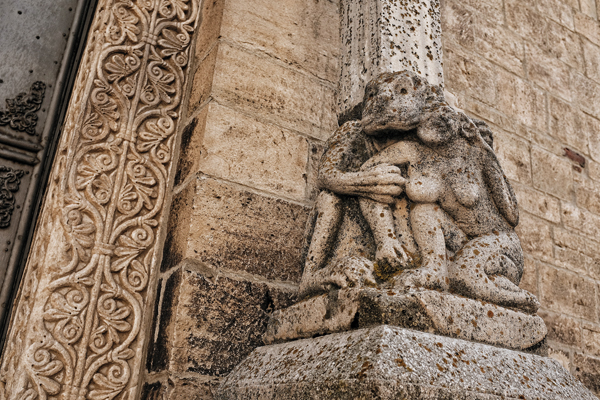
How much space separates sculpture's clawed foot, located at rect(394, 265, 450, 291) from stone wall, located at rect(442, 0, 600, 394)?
1.68m

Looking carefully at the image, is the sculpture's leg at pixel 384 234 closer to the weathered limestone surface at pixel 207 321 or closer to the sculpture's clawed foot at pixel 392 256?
the sculpture's clawed foot at pixel 392 256

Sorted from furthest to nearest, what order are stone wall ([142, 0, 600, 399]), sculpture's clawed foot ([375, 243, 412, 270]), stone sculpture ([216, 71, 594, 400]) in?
stone wall ([142, 0, 600, 399]) < sculpture's clawed foot ([375, 243, 412, 270]) < stone sculpture ([216, 71, 594, 400])

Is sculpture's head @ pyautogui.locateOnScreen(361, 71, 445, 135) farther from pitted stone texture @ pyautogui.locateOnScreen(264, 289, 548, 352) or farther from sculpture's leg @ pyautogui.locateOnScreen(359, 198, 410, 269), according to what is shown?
pitted stone texture @ pyautogui.locateOnScreen(264, 289, 548, 352)

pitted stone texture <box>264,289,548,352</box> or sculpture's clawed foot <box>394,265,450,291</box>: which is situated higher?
sculpture's clawed foot <box>394,265,450,291</box>

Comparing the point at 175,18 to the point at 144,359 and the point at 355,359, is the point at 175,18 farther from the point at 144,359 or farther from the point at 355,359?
the point at 355,359

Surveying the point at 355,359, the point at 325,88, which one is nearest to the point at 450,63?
the point at 325,88

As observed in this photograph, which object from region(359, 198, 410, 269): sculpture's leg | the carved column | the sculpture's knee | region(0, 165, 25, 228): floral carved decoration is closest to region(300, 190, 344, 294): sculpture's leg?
the sculpture's knee

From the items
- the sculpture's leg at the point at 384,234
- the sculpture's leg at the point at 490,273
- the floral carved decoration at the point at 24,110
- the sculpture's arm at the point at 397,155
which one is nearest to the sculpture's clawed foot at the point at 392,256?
the sculpture's leg at the point at 384,234

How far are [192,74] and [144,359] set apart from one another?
4.44 ft

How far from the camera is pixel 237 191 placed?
7.43ft

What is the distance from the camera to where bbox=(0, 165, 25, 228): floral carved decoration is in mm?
2314

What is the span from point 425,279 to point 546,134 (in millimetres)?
2486

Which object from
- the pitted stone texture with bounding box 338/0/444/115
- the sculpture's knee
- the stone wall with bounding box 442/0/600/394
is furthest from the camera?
the stone wall with bounding box 442/0/600/394

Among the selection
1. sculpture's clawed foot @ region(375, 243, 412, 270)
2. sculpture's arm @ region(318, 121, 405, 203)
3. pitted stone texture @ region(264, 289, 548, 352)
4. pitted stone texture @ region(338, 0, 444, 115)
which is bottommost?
pitted stone texture @ region(264, 289, 548, 352)
